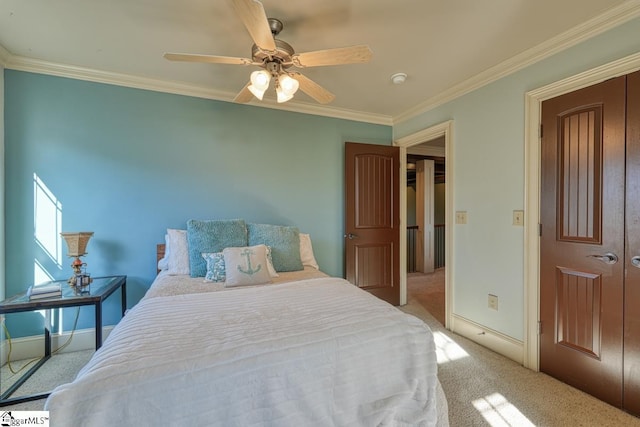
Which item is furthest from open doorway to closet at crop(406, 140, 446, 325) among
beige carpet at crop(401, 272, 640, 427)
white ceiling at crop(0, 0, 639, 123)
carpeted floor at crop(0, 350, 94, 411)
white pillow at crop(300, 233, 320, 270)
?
carpeted floor at crop(0, 350, 94, 411)

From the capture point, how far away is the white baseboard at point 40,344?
225 cm

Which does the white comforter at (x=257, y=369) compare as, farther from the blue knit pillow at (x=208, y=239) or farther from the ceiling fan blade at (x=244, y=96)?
the ceiling fan blade at (x=244, y=96)

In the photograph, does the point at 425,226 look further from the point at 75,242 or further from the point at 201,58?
the point at 75,242

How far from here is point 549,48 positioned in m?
1.99

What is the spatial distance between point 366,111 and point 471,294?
238 cm

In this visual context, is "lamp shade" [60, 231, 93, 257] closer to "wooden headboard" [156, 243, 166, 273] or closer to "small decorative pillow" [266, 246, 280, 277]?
"wooden headboard" [156, 243, 166, 273]

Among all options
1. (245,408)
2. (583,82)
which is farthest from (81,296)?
(583,82)

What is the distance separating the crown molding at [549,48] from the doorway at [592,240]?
0.35m

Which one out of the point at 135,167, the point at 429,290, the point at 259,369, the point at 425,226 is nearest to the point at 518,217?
the point at 259,369

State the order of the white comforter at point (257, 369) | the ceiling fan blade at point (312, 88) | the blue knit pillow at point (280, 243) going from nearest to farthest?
the white comforter at point (257, 369) < the ceiling fan blade at point (312, 88) < the blue knit pillow at point (280, 243)

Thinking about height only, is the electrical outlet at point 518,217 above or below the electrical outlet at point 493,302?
above

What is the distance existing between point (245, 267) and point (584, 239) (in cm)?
238

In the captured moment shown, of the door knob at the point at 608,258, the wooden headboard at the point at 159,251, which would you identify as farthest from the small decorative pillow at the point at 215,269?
the door knob at the point at 608,258

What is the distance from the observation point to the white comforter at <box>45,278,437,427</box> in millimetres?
917
